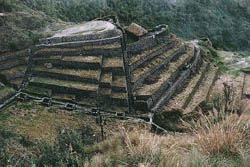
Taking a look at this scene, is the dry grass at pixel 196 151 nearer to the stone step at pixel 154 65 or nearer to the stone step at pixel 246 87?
the stone step at pixel 154 65

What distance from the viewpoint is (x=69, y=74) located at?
1750 cm

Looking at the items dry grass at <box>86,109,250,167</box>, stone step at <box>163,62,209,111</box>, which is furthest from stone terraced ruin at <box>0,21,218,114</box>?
dry grass at <box>86,109,250,167</box>

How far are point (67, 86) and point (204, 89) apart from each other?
259 inches

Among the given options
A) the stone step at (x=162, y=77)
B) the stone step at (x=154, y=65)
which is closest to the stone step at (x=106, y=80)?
the stone step at (x=154, y=65)

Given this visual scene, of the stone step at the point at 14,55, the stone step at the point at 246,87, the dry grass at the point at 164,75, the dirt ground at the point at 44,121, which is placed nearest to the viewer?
the dirt ground at the point at 44,121

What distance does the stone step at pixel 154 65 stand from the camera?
18.1m

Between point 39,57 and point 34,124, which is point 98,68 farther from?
point 34,124

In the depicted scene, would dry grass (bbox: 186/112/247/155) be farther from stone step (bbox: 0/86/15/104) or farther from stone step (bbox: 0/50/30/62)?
stone step (bbox: 0/50/30/62)

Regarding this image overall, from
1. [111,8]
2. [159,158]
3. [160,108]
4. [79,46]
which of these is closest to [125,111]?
[160,108]

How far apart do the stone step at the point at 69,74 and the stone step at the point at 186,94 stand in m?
3.02

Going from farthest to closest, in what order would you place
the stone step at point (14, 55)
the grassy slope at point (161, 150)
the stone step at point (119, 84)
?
the stone step at point (14, 55) < the stone step at point (119, 84) < the grassy slope at point (161, 150)

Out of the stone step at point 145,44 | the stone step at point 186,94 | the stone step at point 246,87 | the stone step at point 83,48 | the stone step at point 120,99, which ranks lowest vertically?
the stone step at point 246,87

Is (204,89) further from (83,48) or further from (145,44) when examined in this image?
(83,48)

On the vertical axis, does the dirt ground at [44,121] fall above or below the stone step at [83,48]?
below
